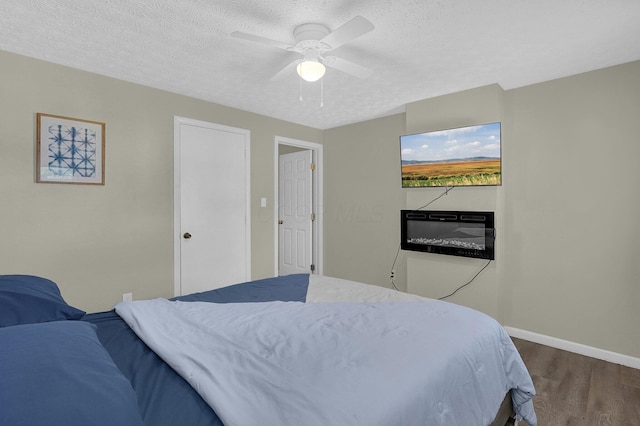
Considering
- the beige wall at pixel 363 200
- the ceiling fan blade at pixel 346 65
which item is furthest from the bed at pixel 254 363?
the beige wall at pixel 363 200

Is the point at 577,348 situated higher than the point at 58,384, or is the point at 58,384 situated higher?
the point at 58,384

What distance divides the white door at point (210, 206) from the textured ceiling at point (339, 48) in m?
0.58

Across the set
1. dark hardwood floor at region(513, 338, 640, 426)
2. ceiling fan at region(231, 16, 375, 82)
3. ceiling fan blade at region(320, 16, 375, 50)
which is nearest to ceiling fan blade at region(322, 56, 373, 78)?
ceiling fan at region(231, 16, 375, 82)

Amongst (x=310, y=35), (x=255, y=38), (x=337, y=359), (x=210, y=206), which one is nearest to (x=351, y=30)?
(x=310, y=35)

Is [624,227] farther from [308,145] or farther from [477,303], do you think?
[308,145]

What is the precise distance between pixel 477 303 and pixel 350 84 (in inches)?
97.8

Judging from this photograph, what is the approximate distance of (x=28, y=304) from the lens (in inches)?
51.2

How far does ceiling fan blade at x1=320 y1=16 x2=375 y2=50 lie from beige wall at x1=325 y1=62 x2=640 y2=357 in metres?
1.89

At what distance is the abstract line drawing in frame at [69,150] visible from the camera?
258 centimetres

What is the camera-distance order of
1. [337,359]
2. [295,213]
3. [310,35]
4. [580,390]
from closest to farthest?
1. [337,359]
2. [310,35]
3. [580,390]
4. [295,213]

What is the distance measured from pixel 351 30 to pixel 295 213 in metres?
3.47

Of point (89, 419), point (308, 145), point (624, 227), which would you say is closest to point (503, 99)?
point (624, 227)

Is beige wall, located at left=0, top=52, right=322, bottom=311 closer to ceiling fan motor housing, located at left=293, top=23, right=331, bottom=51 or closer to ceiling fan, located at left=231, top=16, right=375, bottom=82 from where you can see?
ceiling fan, located at left=231, top=16, right=375, bottom=82

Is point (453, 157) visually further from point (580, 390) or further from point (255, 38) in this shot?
point (255, 38)
